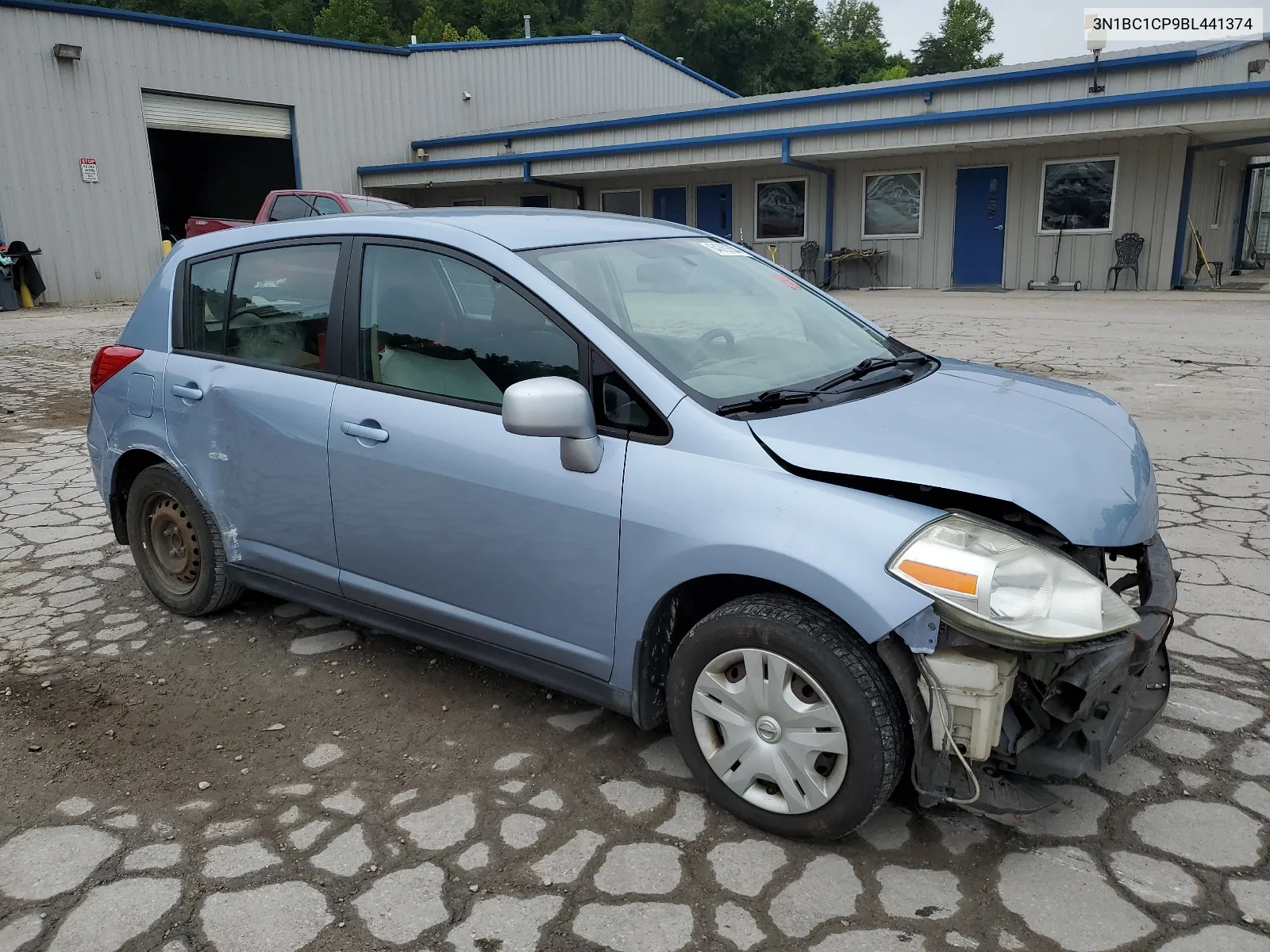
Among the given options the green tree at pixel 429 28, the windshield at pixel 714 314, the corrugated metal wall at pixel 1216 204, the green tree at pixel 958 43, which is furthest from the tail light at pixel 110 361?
the green tree at pixel 958 43

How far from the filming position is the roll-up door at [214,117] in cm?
2286

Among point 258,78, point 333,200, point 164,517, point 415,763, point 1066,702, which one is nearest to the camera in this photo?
point 1066,702

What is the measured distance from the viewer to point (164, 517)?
4.24 metres

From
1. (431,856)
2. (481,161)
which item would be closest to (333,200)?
(481,161)

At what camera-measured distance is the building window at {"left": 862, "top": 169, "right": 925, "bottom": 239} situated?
20312 mm

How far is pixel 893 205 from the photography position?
20.7 meters

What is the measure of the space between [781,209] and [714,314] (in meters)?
20.0

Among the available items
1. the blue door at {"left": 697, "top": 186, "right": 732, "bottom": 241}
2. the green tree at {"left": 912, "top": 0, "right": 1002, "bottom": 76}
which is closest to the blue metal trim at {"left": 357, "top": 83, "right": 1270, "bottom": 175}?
the blue door at {"left": 697, "top": 186, "right": 732, "bottom": 241}

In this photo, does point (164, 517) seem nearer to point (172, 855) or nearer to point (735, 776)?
point (172, 855)

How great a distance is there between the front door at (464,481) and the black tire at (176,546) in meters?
0.90

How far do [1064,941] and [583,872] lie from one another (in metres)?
1.16

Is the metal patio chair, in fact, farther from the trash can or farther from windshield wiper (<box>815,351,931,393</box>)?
the trash can

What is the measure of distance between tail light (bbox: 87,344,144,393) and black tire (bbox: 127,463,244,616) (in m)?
0.46

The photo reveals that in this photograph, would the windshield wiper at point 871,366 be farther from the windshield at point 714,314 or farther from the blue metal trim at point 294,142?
the blue metal trim at point 294,142
